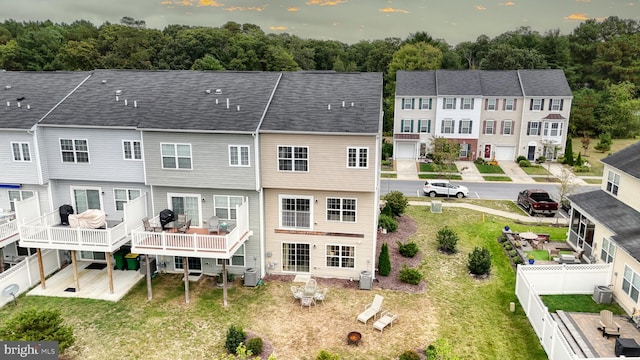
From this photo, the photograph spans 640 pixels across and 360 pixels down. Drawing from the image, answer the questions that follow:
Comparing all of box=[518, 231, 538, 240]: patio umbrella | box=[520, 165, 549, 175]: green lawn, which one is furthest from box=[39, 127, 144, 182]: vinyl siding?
box=[520, 165, 549, 175]: green lawn

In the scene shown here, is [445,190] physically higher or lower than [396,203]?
lower

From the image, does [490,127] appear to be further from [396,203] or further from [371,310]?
[371,310]

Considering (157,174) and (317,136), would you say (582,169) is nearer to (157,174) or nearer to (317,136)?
(317,136)

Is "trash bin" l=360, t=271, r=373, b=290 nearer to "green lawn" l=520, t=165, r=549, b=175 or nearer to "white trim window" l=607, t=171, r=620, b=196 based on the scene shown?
"white trim window" l=607, t=171, r=620, b=196

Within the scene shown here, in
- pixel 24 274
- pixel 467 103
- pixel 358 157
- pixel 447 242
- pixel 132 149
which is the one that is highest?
pixel 467 103

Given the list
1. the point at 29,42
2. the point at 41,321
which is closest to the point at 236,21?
the point at 29,42

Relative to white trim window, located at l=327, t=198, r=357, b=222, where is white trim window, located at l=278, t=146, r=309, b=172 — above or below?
above

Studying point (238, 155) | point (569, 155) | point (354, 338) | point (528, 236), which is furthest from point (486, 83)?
point (354, 338)
